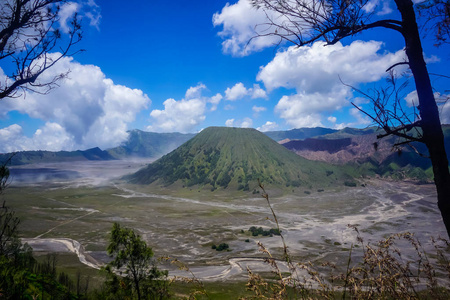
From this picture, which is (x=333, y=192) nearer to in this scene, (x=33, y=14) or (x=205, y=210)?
(x=205, y=210)

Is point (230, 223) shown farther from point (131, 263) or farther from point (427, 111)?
point (427, 111)

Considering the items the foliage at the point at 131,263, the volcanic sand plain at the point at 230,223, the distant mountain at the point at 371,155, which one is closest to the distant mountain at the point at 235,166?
the volcanic sand plain at the point at 230,223

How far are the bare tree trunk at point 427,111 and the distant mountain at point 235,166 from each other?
115353 mm

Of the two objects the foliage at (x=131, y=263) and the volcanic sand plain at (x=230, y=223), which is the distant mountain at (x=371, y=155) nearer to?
the volcanic sand plain at (x=230, y=223)

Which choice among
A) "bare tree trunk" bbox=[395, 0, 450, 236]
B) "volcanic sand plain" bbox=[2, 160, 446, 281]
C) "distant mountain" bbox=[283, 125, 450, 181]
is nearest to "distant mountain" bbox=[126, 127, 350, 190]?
"volcanic sand plain" bbox=[2, 160, 446, 281]

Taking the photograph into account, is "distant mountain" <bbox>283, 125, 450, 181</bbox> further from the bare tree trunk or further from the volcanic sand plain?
the bare tree trunk

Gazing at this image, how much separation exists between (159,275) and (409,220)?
66.9 metres

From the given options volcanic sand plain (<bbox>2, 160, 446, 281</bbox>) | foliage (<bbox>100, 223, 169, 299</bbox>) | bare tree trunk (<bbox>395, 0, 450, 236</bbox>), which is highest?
bare tree trunk (<bbox>395, 0, 450, 236</bbox>)

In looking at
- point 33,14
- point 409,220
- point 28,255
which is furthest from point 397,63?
point 409,220

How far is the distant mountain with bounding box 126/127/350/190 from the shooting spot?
126 m

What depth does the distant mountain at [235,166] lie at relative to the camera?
412 ft

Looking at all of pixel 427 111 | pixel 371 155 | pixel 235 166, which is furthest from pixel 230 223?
pixel 371 155

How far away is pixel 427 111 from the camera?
3.41 meters

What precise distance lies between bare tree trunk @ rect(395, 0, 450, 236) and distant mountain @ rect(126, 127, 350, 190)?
378ft
